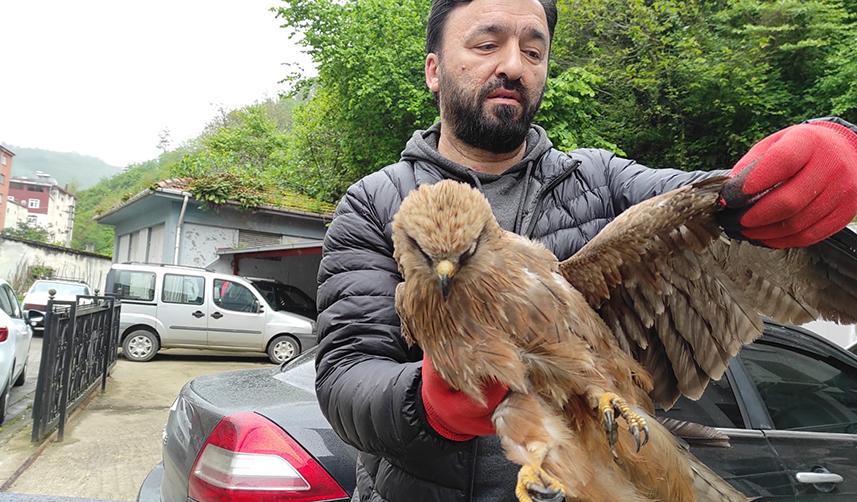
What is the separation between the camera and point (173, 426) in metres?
3.72

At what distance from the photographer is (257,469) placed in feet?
9.52

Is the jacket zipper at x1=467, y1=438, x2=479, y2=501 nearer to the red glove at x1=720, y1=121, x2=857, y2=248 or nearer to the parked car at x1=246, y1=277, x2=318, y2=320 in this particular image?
the red glove at x1=720, y1=121, x2=857, y2=248

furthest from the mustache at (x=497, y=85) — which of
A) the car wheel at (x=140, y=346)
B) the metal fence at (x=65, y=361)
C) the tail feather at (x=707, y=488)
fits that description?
the car wheel at (x=140, y=346)

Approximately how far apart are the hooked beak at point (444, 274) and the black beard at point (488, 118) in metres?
0.58

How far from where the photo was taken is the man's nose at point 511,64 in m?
2.08

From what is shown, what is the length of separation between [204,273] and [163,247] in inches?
190

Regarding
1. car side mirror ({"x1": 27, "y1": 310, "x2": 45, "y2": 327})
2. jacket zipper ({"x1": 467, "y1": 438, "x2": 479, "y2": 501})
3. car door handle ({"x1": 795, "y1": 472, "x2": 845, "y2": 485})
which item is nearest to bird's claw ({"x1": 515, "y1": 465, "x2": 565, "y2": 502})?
jacket zipper ({"x1": 467, "y1": 438, "x2": 479, "y2": 501})

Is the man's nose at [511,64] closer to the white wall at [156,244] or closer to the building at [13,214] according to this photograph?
the white wall at [156,244]

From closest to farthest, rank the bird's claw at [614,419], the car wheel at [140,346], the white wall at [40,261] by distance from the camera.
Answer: the bird's claw at [614,419]
the car wheel at [140,346]
the white wall at [40,261]

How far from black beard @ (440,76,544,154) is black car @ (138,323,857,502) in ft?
5.49

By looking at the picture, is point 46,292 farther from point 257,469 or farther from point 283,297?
point 257,469

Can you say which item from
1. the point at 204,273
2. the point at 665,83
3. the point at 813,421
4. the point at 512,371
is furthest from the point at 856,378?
the point at 204,273

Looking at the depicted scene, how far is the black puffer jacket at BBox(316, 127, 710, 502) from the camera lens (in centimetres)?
169

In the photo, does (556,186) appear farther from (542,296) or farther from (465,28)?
(465,28)
